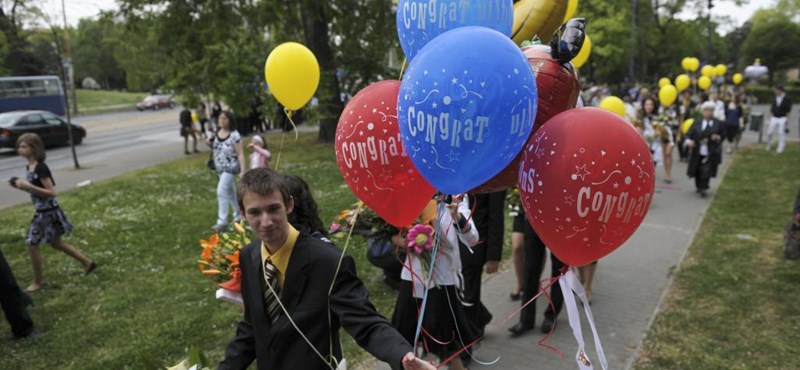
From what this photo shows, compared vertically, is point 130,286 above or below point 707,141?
below

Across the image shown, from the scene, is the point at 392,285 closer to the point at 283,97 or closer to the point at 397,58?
the point at 283,97

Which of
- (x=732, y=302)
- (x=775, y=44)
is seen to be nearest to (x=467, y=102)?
(x=732, y=302)

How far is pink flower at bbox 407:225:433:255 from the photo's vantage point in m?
3.63

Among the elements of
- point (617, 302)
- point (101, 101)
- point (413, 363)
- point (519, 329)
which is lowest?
point (617, 302)

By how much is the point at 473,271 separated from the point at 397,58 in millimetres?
14802

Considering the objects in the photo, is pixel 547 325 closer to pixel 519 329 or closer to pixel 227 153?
pixel 519 329

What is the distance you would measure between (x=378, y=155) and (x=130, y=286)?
480cm

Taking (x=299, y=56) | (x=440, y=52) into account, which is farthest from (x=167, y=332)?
(x=440, y=52)

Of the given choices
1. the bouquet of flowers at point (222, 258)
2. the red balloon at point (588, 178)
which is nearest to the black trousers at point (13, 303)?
the bouquet of flowers at point (222, 258)

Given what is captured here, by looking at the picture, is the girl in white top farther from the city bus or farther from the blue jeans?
the city bus

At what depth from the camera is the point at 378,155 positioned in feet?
8.84

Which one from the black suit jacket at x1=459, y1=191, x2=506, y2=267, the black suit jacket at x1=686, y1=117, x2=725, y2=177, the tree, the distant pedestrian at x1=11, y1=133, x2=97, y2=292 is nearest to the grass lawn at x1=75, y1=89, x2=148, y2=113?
the distant pedestrian at x1=11, y1=133, x2=97, y2=292

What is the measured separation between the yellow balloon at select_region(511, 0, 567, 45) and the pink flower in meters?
1.36

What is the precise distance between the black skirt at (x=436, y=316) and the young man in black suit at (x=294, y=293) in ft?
4.71
